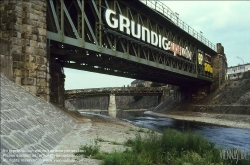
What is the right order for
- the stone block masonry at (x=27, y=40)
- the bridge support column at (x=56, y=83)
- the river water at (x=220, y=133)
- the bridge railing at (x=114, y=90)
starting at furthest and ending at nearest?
the bridge railing at (x=114, y=90), the bridge support column at (x=56, y=83), the river water at (x=220, y=133), the stone block masonry at (x=27, y=40)

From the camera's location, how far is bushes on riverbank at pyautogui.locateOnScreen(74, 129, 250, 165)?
7.43m

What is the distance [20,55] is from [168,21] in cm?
2483

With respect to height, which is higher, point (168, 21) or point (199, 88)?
point (168, 21)

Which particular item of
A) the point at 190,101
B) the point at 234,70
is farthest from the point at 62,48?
the point at 234,70

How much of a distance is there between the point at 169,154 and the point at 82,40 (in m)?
14.4

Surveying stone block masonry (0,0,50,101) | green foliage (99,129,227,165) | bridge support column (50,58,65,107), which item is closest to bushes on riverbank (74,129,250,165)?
green foliage (99,129,227,165)

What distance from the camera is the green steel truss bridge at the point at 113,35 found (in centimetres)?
2056

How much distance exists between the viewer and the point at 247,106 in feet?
122

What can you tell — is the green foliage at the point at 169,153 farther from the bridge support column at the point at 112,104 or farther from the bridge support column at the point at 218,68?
the bridge support column at the point at 112,104

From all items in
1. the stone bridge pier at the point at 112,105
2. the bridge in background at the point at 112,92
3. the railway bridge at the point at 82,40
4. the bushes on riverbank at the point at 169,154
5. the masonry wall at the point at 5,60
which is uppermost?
the railway bridge at the point at 82,40

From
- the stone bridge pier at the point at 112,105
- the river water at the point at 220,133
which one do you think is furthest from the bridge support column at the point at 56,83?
the stone bridge pier at the point at 112,105

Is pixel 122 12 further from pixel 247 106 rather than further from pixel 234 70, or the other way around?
pixel 234 70

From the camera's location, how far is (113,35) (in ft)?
86.4

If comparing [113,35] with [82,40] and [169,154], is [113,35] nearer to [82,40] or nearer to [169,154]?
[82,40]
